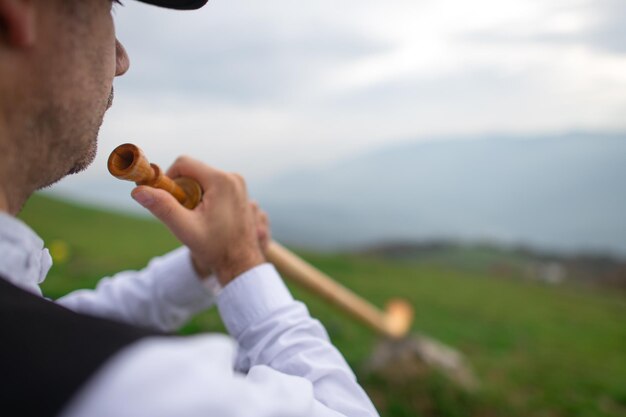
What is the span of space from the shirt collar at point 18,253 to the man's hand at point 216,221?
39 cm

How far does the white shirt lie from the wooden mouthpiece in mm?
288

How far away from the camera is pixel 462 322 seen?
30.1 ft

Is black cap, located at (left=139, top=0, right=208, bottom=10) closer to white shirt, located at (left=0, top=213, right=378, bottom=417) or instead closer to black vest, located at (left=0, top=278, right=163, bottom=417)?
white shirt, located at (left=0, top=213, right=378, bottom=417)

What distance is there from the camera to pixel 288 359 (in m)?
1.32

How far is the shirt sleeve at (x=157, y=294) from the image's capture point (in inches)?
74.9

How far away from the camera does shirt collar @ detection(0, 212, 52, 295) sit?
0.94m

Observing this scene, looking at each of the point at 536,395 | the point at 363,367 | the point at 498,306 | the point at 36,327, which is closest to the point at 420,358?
the point at 363,367

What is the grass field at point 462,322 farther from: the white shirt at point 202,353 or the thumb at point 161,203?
the thumb at point 161,203

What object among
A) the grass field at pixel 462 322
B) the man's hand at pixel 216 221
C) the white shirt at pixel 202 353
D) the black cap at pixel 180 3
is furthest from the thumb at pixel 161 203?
the grass field at pixel 462 322

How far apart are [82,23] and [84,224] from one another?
Answer: 13867mm

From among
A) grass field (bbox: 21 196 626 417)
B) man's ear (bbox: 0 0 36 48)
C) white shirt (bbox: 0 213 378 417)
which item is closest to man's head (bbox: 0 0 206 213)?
man's ear (bbox: 0 0 36 48)

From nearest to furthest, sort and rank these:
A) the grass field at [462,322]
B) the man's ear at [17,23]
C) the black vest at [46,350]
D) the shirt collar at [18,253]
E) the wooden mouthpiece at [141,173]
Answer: the black vest at [46,350] → the man's ear at [17,23] → the shirt collar at [18,253] → the wooden mouthpiece at [141,173] → the grass field at [462,322]

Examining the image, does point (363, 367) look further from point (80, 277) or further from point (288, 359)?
point (80, 277)

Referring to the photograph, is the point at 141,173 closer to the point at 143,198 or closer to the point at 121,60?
the point at 143,198
